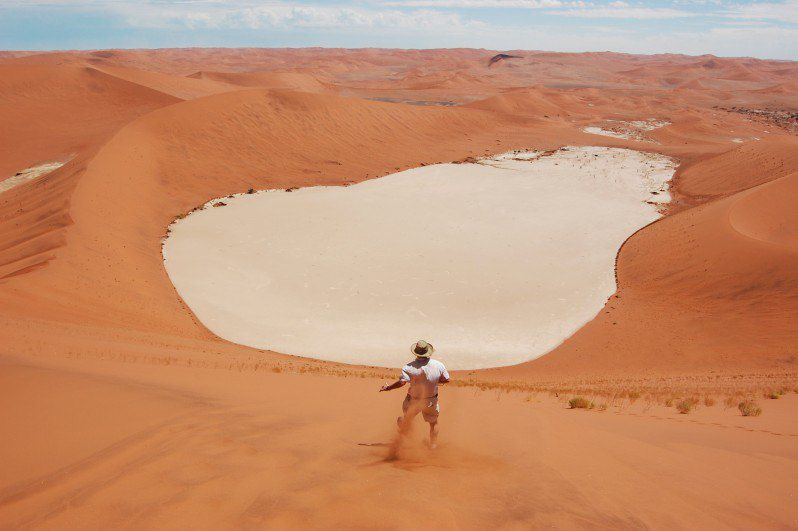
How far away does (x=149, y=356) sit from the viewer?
8570 mm

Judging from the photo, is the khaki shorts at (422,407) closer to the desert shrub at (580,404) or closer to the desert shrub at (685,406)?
the desert shrub at (580,404)

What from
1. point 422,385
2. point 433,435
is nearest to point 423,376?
point 422,385

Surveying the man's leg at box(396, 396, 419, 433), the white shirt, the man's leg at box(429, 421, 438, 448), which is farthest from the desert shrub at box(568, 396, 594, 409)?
the man's leg at box(396, 396, 419, 433)

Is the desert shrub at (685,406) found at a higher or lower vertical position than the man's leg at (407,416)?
higher

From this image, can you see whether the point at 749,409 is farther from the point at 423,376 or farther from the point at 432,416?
the point at 423,376

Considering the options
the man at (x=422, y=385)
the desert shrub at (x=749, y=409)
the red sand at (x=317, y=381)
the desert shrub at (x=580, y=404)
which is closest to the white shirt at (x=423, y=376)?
the man at (x=422, y=385)

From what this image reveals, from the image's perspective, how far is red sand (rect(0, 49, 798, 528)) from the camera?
12.7ft

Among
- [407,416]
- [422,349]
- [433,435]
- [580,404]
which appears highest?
[422,349]

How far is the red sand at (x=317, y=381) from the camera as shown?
12.7 feet

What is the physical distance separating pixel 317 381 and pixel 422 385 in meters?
3.46

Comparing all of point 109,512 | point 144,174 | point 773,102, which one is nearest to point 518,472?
point 109,512

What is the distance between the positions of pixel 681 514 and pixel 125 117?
3932 cm

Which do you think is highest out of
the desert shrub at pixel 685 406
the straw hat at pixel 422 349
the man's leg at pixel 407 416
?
the straw hat at pixel 422 349

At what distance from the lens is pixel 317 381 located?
8266 millimetres
